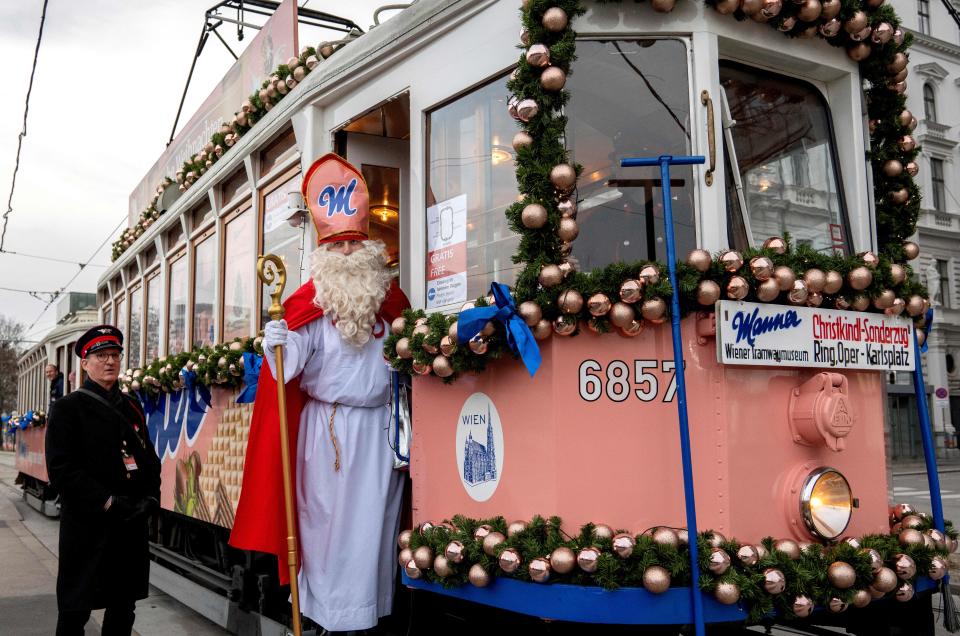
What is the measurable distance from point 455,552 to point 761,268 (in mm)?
1321

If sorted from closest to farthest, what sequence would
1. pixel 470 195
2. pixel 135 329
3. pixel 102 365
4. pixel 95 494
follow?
pixel 470 195 → pixel 95 494 → pixel 102 365 → pixel 135 329

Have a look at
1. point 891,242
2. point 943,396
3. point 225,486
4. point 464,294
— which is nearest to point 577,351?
point 464,294

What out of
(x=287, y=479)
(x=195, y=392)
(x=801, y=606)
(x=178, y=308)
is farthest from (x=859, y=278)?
(x=178, y=308)

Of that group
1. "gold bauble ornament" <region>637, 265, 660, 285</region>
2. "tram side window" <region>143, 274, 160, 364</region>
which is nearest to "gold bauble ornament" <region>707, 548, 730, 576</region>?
"gold bauble ornament" <region>637, 265, 660, 285</region>

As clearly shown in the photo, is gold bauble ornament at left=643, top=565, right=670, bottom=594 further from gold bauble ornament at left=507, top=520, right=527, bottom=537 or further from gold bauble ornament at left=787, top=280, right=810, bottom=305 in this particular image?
gold bauble ornament at left=787, top=280, right=810, bottom=305

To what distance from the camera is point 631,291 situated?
2.64m

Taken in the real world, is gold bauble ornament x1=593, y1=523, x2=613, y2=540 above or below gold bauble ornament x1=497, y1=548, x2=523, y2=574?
above

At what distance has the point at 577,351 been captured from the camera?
2.77m

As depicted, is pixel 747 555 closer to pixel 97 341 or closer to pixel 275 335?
pixel 275 335

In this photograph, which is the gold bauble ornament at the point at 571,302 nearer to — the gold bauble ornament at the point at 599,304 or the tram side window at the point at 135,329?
the gold bauble ornament at the point at 599,304

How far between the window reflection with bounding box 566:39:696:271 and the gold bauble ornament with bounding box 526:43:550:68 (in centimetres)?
24

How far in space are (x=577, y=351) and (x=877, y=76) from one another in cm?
180

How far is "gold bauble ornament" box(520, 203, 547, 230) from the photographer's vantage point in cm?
273

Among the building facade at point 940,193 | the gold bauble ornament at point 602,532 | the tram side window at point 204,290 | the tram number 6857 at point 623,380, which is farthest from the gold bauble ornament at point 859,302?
the building facade at point 940,193
